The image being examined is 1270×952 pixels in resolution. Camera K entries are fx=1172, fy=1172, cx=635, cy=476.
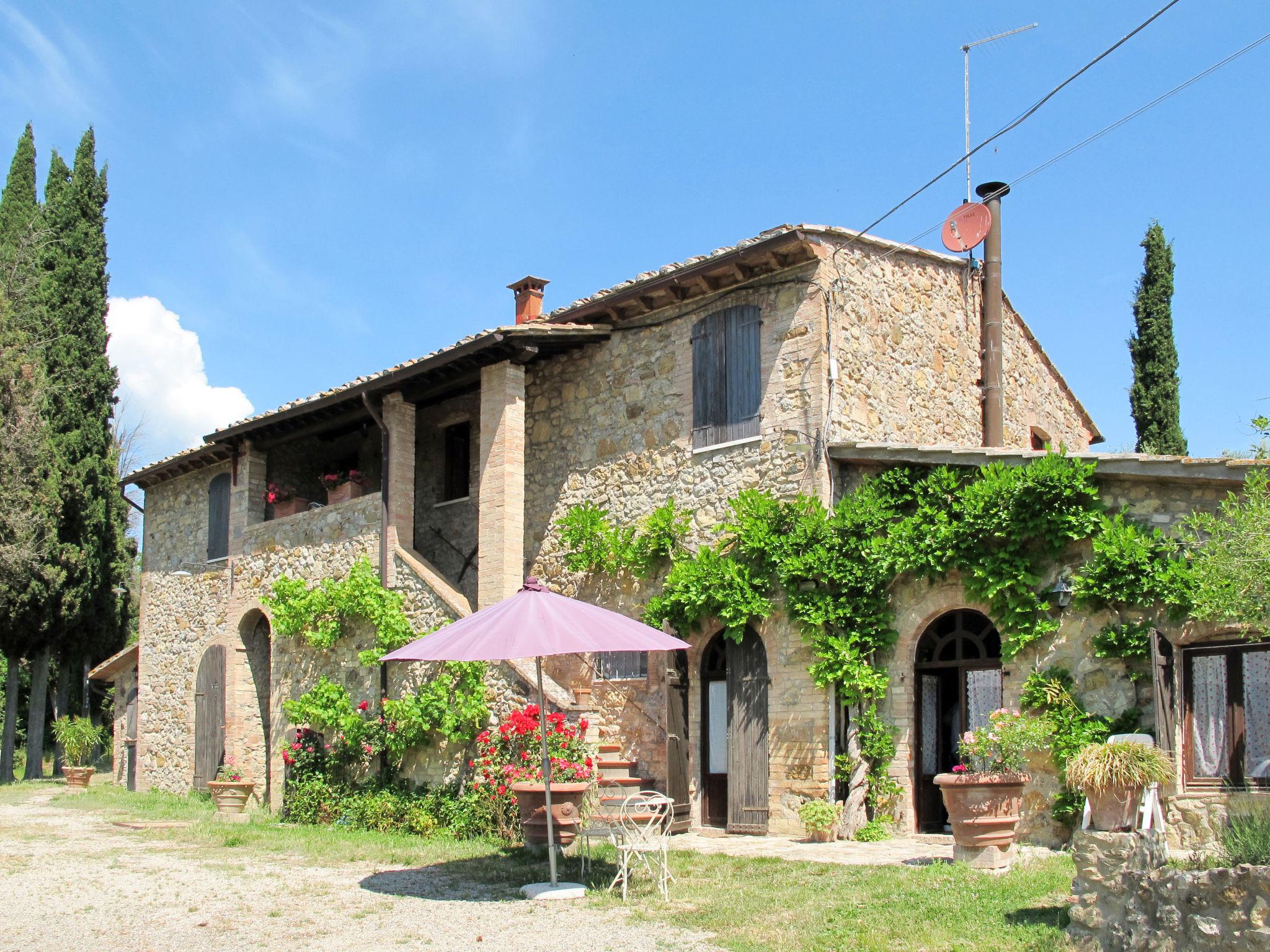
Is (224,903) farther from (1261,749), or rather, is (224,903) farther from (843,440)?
(1261,749)

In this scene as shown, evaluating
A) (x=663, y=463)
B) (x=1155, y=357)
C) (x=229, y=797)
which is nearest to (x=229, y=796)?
(x=229, y=797)

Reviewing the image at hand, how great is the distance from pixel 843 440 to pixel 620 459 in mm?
3092

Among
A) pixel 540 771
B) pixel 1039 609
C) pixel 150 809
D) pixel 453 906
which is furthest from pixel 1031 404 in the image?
pixel 150 809

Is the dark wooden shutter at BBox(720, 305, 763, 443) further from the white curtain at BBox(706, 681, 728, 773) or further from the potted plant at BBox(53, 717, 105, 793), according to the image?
the potted plant at BBox(53, 717, 105, 793)

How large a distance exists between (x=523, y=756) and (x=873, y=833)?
11.9 ft

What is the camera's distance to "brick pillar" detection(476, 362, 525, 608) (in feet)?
45.5

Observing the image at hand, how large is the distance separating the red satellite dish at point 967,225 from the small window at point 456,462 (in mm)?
7322

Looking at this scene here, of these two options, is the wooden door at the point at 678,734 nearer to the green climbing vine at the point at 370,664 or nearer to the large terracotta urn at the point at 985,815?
the green climbing vine at the point at 370,664

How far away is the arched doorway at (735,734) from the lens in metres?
12.7

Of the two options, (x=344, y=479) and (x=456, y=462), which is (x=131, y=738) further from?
(x=456, y=462)

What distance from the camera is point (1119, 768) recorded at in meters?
7.18

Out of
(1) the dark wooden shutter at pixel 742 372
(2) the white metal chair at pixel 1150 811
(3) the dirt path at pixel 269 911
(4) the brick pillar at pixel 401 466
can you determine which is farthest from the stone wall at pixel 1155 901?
(4) the brick pillar at pixel 401 466

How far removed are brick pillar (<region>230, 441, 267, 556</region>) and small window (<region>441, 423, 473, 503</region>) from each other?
10.3ft

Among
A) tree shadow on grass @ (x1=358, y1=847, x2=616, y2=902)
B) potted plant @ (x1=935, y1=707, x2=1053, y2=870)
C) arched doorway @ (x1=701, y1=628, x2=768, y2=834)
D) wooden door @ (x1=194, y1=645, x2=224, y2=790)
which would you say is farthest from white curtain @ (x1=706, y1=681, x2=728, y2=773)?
wooden door @ (x1=194, y1=645, x2=224, y2=790)
